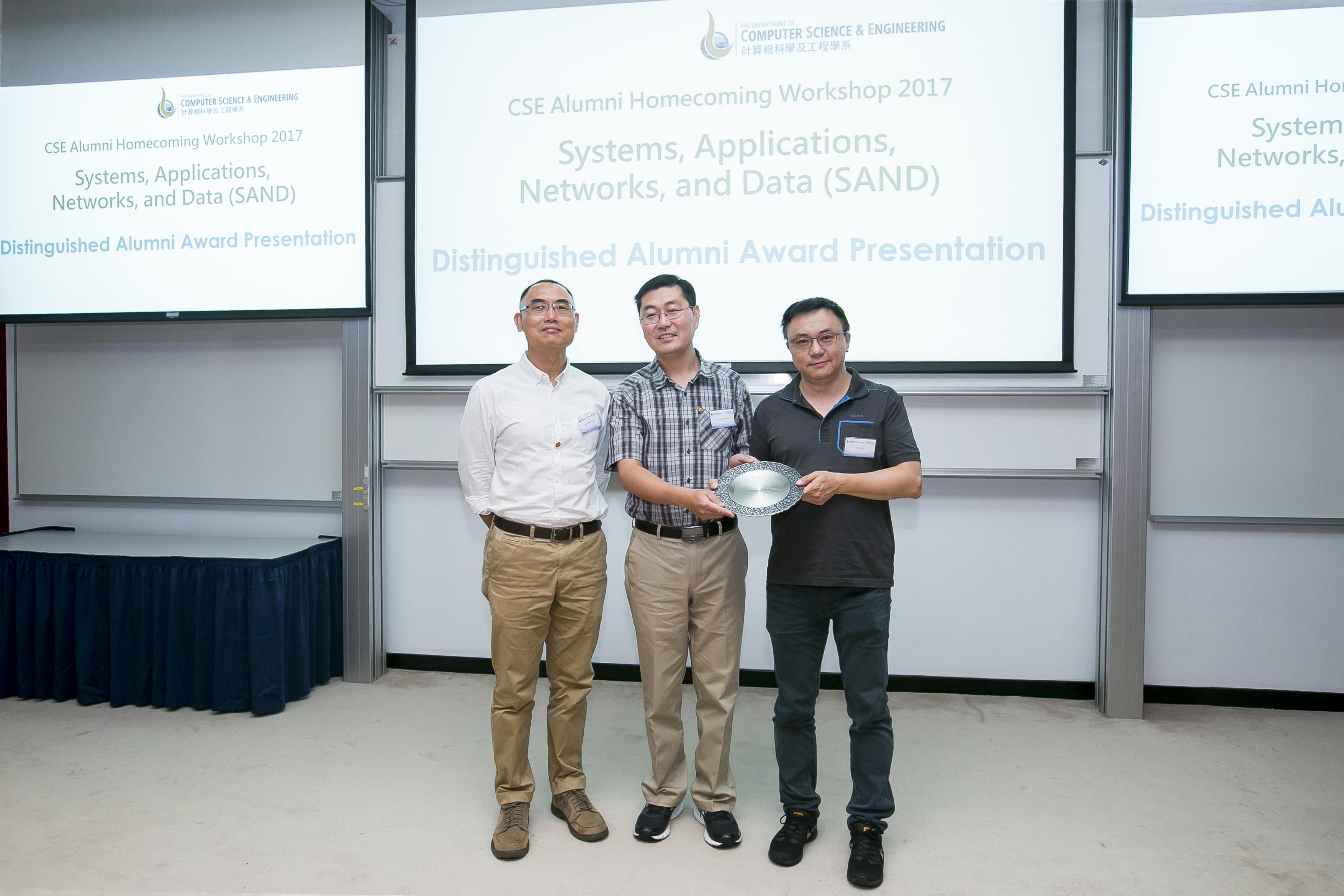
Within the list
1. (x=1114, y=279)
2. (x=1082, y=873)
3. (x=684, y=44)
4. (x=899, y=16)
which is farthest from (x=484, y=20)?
(x=1082, y=873)

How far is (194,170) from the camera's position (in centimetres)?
334

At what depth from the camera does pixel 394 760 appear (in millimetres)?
2562

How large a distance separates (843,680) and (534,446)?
1.10 meters

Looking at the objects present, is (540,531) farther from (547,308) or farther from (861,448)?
(861,448)

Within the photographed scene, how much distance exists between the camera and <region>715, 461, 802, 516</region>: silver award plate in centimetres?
182

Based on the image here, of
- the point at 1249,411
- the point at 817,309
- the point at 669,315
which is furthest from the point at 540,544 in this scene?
the point at 1249,411

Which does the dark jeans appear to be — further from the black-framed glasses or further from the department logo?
the department logo

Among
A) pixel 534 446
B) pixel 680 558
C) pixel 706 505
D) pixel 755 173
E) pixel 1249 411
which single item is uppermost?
pixel 755 173

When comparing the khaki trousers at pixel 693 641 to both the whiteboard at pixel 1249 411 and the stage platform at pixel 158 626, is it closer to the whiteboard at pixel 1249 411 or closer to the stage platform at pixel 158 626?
the stage platform at pixel 158 626

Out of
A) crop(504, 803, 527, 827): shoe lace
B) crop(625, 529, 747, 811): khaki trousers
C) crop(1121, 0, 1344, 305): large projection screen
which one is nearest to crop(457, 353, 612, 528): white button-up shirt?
crop(625, 529, 747, 811): khaki trousers

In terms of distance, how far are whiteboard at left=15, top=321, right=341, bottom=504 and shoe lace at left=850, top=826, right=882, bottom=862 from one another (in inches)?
113

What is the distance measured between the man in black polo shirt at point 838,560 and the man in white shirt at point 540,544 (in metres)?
0.56

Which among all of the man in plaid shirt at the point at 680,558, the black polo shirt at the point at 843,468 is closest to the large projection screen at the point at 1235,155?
the black polo shirt at the point at 843,468

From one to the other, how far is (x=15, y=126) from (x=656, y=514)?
3979 mm
